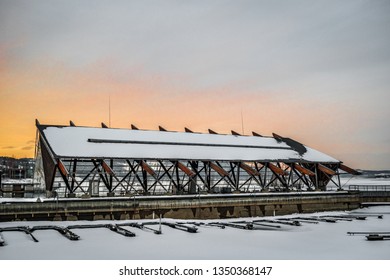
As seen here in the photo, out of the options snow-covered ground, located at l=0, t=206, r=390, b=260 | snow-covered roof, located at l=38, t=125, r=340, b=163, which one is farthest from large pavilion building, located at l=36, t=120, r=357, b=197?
snow-covered ground, located at l=0, t=206, r=390, b=260

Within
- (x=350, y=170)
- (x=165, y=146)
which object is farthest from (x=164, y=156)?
(x=350, y=170)

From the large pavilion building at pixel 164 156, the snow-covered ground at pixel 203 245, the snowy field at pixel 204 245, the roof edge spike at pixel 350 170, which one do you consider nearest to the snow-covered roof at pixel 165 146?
the large pavilion building at pixel 164 156

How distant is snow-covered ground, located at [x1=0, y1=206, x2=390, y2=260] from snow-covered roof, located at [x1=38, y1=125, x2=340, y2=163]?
11913mm

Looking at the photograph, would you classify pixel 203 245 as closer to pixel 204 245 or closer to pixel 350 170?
pixel 204 245

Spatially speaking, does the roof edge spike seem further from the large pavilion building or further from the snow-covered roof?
the snow-covered roof

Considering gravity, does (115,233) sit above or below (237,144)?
below

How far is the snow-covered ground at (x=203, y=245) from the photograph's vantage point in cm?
1636

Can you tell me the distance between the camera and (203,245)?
1902 cm

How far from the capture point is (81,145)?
3541 cm

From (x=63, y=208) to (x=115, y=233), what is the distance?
7.13 meters

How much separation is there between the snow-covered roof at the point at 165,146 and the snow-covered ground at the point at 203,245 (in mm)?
11913

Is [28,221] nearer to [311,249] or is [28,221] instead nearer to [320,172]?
[311,249]
